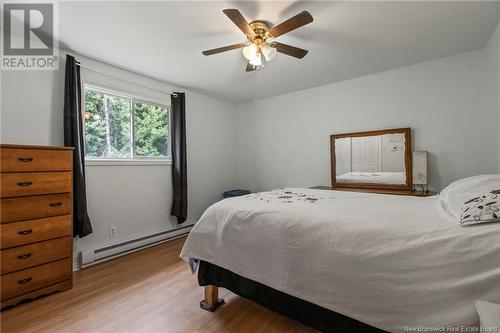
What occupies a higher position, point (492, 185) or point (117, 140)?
point (117, 140)

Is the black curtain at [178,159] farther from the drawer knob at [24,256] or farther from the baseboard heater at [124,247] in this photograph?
the drawer knob at [24,256]

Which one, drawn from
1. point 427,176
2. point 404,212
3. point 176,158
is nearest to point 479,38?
point 427,176

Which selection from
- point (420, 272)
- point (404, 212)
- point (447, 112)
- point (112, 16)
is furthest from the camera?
point (447, 112)

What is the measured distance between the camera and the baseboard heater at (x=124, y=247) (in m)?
2.50

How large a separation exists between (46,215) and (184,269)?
4.43 feet

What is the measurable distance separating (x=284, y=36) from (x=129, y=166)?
95.0 inches

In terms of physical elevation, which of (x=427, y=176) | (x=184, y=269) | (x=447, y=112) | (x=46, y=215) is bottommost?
(x=184, y=269)

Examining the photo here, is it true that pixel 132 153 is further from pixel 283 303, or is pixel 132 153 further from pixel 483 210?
pixel 483 210

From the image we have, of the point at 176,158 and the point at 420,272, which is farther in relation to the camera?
the point at 176,158

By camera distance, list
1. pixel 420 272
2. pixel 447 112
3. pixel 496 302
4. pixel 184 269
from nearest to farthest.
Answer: pixel 496 302 → pixel 420 272 → pixel 184 269 → pixel 447 112

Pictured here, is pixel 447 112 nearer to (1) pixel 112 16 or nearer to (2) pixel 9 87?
(1) pixel 112 16

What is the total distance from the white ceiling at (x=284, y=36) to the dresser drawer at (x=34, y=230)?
1.70m

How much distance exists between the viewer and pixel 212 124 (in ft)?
13.4

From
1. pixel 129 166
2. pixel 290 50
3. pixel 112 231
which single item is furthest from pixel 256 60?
pixel 112 231
